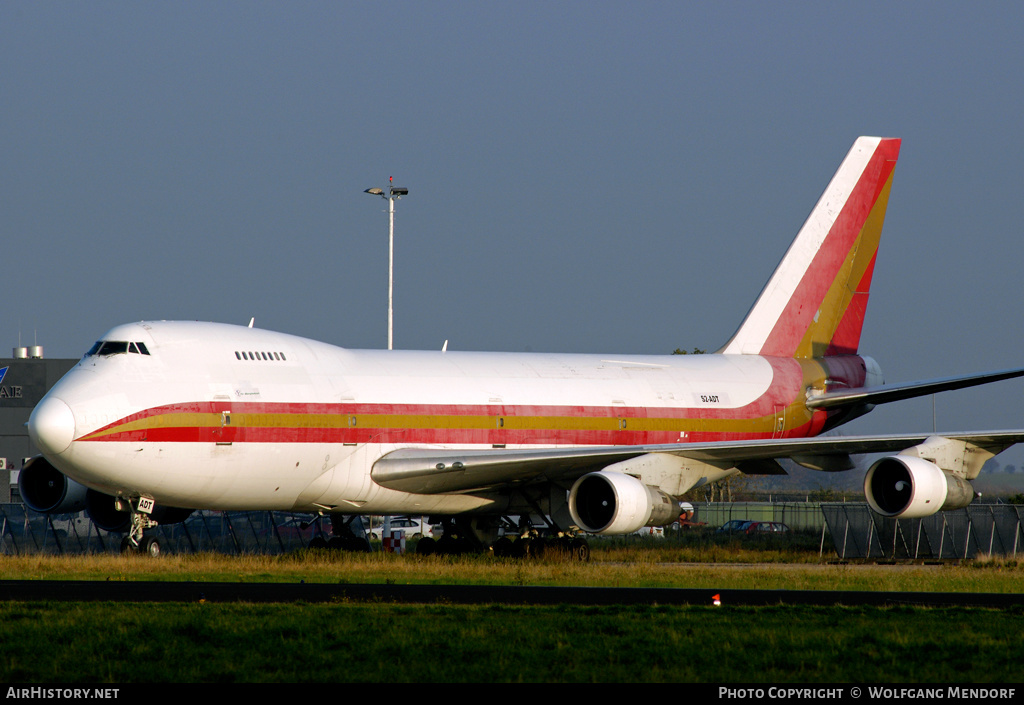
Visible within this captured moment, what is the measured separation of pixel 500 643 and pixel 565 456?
45.3 ft

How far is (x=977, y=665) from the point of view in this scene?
1154cm

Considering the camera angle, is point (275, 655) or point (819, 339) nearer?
point (275, 655)

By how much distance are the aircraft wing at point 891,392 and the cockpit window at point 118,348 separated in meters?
17.2

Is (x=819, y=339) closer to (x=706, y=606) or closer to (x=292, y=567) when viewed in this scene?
(x=292, y=567)

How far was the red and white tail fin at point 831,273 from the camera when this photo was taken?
35.0m

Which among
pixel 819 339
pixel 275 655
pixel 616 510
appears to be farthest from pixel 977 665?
pixel 819 339

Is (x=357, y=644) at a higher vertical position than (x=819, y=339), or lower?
lower

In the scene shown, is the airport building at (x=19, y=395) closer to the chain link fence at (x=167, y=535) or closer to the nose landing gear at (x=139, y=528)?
the chain link fence at (x=167, y=535)

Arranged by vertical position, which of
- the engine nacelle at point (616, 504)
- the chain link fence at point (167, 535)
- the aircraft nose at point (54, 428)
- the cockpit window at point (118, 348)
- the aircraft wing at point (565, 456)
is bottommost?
the chain link fence at point (167, 535)

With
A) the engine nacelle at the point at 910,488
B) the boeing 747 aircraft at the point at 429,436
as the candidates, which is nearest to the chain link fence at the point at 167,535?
the boeing 747 aircraft at the point at 429,436

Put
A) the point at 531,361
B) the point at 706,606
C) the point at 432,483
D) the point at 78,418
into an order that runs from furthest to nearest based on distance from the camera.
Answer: the point at 531,361 → the point at 432,483 → the point at 78,418 → the point at 706,606

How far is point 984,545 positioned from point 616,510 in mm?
14136

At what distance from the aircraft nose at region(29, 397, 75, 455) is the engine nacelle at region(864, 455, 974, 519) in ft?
49.2

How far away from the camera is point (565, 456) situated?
86.5 feet
